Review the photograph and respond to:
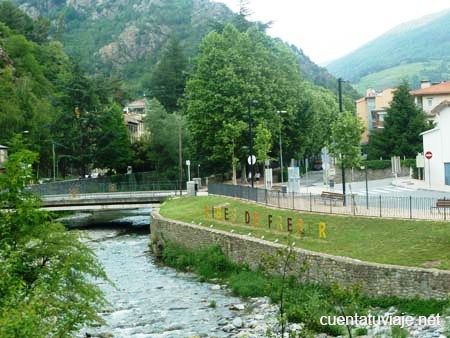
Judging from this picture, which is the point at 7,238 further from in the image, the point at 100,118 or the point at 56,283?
the point at 100,118

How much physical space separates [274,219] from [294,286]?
10.0 metres

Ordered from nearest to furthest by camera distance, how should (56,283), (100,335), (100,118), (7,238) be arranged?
(56,283) → (7,238) → (100,335) → (100,118)

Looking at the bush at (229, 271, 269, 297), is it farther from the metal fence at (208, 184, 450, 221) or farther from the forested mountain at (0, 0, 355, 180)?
the forested mountain at (0, 0, 355, 180)

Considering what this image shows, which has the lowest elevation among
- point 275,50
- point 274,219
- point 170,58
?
point 274,219

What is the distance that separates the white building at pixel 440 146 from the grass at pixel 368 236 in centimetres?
2037

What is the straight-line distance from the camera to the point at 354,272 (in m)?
23.0

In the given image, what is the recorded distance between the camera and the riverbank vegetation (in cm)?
1342

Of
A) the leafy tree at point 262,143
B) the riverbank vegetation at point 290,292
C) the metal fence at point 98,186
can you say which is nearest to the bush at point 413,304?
the riverbank vegetation at point 290,292

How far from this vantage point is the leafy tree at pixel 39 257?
1550 centimetres

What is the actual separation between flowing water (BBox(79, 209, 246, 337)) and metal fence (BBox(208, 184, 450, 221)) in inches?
332

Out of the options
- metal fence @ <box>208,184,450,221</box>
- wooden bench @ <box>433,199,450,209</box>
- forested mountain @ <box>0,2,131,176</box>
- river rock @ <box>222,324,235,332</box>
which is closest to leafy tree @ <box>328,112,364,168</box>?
metal fence @ <box>208,184,450,221</box>

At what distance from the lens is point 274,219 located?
35.1 m

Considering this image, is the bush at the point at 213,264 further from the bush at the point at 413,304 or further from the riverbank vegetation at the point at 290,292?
the bush at the point at 413,304

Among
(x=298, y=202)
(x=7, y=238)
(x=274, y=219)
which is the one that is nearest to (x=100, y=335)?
(x=7, y=238)
